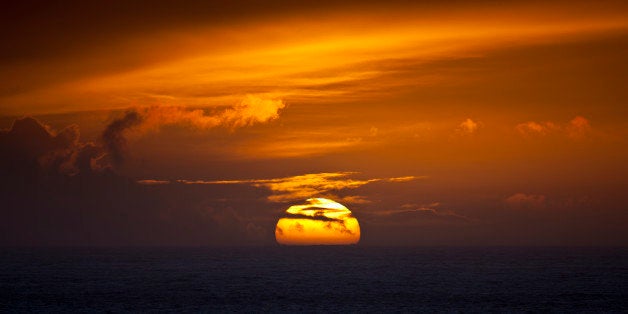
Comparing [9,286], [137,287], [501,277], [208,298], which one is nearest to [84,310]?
[208,298]

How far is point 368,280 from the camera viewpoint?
418 ft

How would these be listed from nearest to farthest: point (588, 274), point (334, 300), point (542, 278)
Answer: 1. point (334, 300)
2. point (542, 278)
3. point (588, 274)

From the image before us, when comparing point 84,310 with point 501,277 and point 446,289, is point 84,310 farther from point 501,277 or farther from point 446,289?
point 501,277

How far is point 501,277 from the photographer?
137m

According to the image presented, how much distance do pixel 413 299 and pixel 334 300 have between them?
964cm

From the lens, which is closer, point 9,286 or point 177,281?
point 9,286

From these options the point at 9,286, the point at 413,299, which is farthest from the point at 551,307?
the point at 9,286

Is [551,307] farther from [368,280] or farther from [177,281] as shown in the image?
[177,281]

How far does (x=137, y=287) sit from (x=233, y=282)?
15657mm

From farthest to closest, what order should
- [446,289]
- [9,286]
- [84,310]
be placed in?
1. [9,286]
2. [446,289]
3. [84,310]

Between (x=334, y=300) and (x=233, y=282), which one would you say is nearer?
(x=334, y=300)

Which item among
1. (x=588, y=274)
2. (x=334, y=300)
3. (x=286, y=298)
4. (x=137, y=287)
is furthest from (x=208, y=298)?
(x=588, y=274)

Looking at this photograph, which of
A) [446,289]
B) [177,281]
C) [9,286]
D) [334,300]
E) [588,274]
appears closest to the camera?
[334,300]

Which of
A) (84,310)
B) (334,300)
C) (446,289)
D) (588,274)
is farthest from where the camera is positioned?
(588,274)
